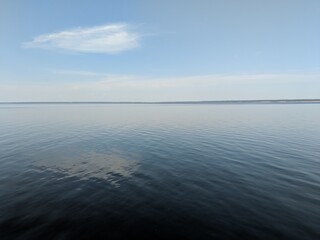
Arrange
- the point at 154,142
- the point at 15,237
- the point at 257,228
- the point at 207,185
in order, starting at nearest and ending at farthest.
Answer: the point at 15,237, the point at 257,228, the point at 207,185, the point at 154,142

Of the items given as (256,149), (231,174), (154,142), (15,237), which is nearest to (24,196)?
(15,237)

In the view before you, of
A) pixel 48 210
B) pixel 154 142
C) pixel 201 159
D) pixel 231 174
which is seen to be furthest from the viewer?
pixel 154 142

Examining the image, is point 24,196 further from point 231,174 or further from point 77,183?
point 231,174

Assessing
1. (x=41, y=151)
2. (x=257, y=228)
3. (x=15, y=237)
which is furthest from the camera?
(x=41, y=151)

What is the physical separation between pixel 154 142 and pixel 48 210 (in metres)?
23.6

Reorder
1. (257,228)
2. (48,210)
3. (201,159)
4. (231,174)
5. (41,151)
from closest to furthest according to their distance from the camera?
(257,228) → (48,210) → (231,174) → (201,159) → (41,151)

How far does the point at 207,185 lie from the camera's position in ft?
55.5

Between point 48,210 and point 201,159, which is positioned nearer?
point 48,210

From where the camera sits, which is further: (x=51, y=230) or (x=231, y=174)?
(x=231, y=174)

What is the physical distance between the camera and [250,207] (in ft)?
43.8

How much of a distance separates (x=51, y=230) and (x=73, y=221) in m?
1.26

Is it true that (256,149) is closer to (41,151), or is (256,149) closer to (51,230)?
(51,230)

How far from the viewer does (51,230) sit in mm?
11023

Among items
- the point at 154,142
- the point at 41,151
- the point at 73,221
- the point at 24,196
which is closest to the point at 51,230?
the point at 73,221
